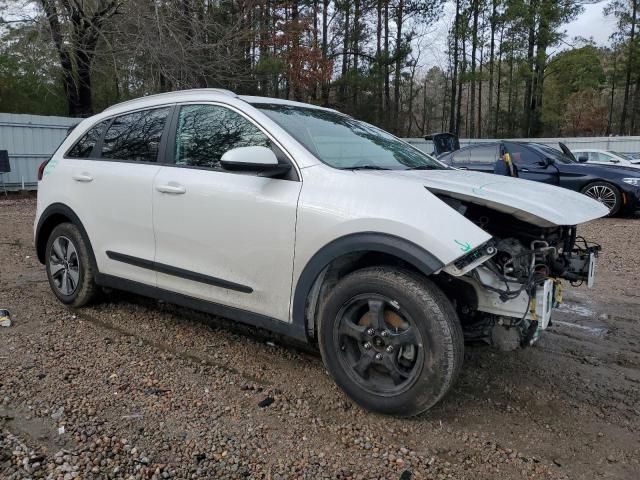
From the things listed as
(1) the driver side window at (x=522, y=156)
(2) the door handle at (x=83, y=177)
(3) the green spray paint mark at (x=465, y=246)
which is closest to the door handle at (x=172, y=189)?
(2) the door handle at (x=83, y=177)

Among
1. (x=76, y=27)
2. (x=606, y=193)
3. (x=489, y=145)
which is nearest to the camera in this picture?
(x=606, y=193)

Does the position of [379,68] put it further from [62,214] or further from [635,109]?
[62,214]

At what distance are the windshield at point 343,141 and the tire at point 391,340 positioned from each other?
0.81m

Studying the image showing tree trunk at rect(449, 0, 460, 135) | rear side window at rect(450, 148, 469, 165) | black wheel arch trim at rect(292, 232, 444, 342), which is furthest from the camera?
tree trunk at rect(449, 0, 460, 135)

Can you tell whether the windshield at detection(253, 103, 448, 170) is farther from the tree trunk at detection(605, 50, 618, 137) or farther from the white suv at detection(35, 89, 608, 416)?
the tree trunk at detection(605, 50, 618, 137)

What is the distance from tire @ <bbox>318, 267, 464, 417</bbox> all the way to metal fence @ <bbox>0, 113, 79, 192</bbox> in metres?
13.0

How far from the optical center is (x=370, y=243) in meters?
2.64

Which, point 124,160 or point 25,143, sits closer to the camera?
point 124,160

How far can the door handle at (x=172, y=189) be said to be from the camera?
Result: 11.2 ft

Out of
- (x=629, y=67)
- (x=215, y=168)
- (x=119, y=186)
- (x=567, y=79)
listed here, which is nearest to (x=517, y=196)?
(x=215, y=168)

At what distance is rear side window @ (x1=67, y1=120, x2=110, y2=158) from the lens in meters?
4.27

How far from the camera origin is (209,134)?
3.50 meters

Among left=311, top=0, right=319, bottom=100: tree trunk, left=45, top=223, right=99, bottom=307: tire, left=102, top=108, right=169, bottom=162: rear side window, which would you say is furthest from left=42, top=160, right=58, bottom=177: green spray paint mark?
left=311, top=0, right=319, bottom=100: tree trunk

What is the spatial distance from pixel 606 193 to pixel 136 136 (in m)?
9.40
